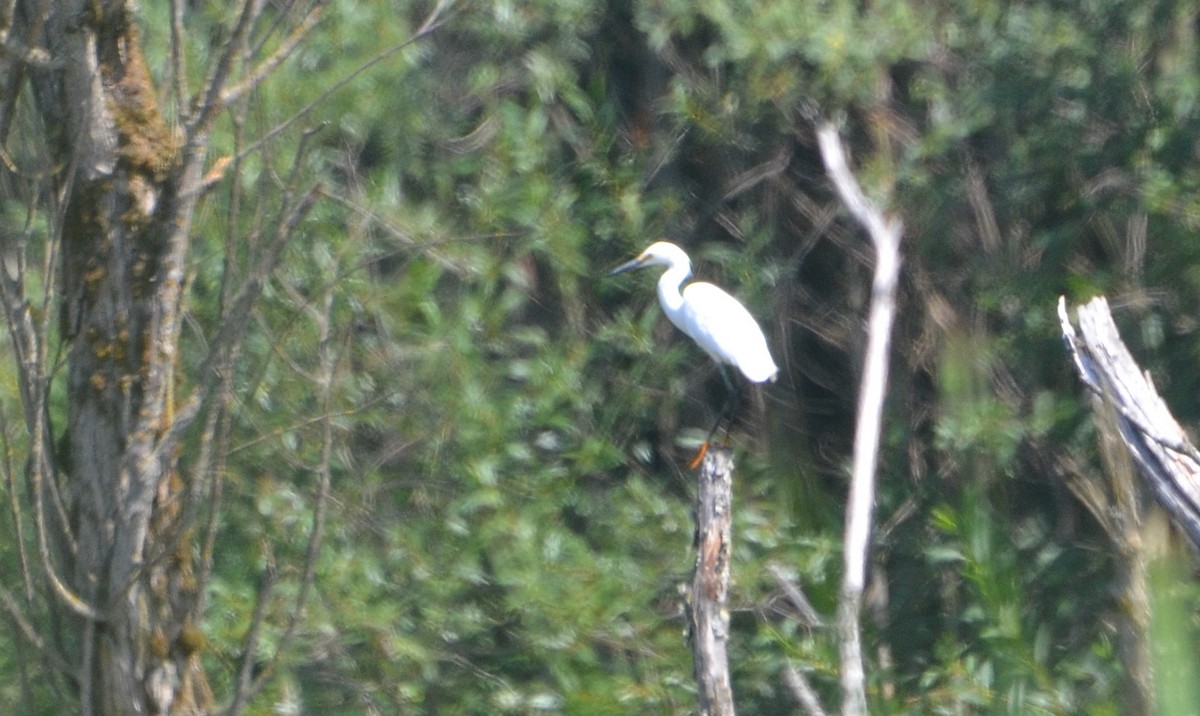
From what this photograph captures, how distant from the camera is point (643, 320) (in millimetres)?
5523

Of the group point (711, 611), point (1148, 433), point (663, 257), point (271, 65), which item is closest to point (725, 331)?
point (663, 257)

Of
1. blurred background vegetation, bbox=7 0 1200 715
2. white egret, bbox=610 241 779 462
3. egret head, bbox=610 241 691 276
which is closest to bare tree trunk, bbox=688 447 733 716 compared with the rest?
blurred background vegetation, bbox=7 0 1200 715

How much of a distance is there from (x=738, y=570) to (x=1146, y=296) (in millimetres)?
1527

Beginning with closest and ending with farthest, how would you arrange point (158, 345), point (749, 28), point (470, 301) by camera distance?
point (158, 345)
point (470, 301)
point (749, 28)

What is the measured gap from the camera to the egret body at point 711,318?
4902 millimetres

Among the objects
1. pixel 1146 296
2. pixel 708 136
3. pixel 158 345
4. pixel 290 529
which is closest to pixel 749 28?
pixel 708 136

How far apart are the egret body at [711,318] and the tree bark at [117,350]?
2113mm

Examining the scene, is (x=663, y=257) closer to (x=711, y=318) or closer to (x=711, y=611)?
(x=711, y=318)

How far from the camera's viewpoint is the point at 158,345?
3.09 meters

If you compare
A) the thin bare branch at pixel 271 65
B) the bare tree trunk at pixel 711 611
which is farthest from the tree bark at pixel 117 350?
the bare tree trunk at pixel 711 611

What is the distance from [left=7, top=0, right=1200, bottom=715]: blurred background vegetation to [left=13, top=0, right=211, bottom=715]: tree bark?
1297 mm

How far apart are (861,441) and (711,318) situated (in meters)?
0.72

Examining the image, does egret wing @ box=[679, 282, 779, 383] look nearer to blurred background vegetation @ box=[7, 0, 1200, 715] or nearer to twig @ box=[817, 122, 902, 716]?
blurred background vegetation @ box=[7, 0, 1200, 715]

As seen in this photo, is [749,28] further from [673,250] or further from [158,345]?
[158,345]
